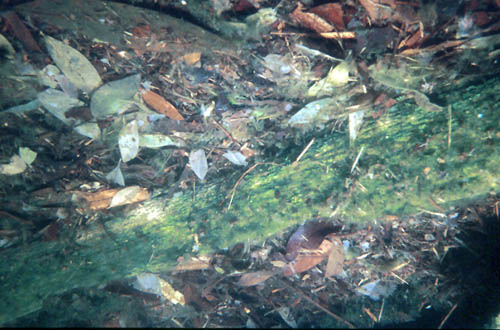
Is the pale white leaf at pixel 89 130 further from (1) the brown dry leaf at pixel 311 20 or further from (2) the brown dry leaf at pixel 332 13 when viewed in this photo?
(2) the brown dry leaf at pixel 332 13

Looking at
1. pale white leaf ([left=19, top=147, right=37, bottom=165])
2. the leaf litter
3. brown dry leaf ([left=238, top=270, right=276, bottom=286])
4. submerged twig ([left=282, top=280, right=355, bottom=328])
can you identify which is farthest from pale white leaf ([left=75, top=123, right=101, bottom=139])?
submerged twig ([left=282, top=280, right=355, bottom=328])

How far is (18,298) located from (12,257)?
1.07 ft

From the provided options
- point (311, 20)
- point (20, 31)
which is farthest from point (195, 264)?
point (20, 31)

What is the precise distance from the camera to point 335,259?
1.94 m

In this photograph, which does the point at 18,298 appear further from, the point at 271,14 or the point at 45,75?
the point at 271,14

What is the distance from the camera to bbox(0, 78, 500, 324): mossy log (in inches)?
64.2

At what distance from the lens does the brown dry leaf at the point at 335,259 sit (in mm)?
1914

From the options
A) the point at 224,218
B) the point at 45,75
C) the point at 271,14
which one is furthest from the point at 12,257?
the point at 271,14

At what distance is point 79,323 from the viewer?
198 cm

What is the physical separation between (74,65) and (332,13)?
188cm

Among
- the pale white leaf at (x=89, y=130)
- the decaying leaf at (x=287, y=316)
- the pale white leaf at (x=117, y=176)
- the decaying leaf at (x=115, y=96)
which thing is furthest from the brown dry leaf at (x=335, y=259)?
the pale white leaf at (x=89, y=130)

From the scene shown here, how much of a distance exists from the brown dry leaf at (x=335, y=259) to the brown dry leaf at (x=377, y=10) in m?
1.56

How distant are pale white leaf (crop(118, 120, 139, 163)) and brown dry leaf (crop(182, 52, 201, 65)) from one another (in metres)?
0.63

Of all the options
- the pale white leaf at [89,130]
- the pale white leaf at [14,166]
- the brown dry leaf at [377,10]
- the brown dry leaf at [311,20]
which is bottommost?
the pale white leaf at [14,166]
